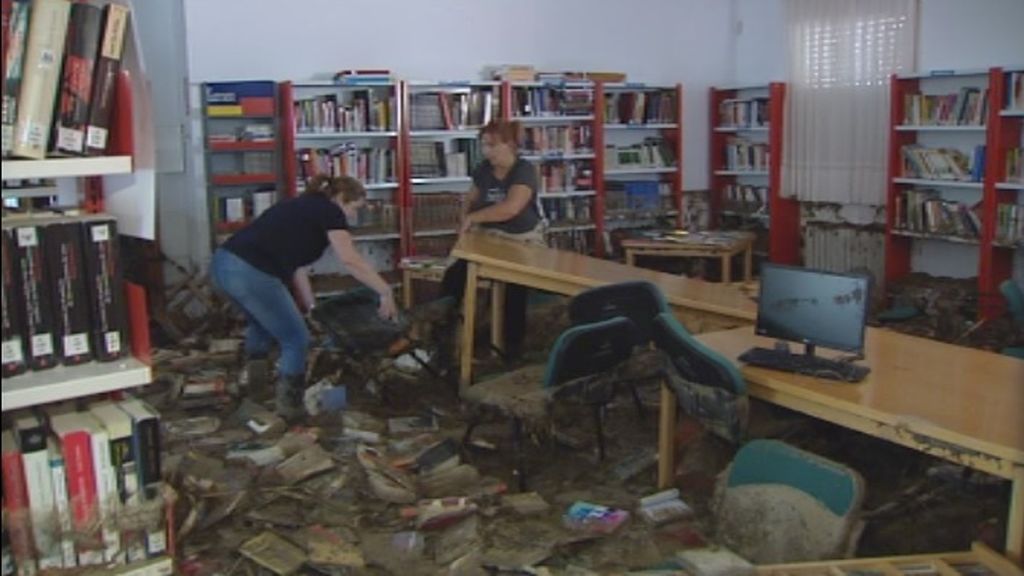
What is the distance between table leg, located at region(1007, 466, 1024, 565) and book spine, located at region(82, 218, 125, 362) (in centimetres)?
229

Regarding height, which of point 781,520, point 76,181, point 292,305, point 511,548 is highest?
point 76,181

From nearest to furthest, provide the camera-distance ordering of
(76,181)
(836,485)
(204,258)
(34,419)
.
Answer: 1. (34,419)
2. (76,181)
3. (836,485)
4. (204,258)

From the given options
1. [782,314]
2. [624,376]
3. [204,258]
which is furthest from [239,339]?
[782,314]

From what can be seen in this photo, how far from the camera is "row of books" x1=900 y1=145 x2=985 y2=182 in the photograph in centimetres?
734

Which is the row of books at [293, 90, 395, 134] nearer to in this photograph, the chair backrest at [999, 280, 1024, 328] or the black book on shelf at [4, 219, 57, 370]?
the chair backrest at [999, 280, 1024, 328]

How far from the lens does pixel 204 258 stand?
7762mm

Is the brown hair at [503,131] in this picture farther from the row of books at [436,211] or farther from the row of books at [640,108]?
the row of books at [640,108]

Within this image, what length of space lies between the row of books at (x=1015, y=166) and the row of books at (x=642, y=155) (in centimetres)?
313

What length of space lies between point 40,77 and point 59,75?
37 millimetres

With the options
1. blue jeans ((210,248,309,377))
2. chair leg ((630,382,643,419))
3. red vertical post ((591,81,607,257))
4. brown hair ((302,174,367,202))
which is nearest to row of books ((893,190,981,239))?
red vertical post ((591,81,607,257))

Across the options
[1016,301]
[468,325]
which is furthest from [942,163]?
[468,325]

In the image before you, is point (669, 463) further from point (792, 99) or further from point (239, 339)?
point (792, 99)

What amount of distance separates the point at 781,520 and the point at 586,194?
6.03 metres

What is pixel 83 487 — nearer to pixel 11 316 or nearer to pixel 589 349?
pixel 11 316
